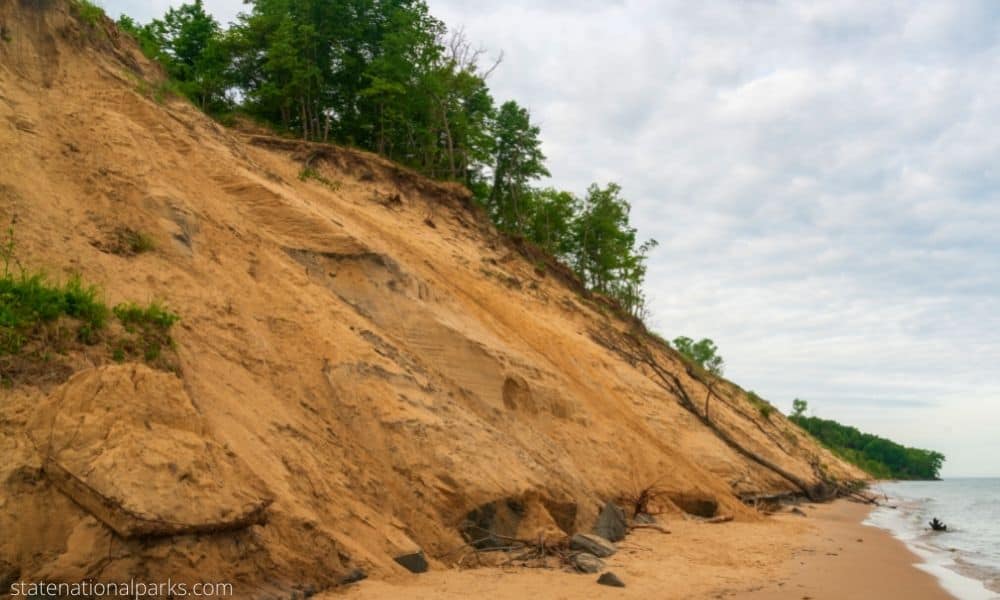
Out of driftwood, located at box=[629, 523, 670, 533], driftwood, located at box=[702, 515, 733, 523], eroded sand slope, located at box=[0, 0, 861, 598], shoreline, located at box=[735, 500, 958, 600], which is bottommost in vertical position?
driftwood, located at box=[629, 523, 670, 533]

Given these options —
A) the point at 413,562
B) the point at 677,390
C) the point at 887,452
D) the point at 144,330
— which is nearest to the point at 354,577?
the point at 413,562

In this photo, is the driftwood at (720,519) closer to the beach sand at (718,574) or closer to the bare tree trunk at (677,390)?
the beach sand at (718,574)

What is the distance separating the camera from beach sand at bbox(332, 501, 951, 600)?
6.90 metres

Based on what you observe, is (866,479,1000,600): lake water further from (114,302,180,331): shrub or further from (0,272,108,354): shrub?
→ (0,272,108,354): shrub

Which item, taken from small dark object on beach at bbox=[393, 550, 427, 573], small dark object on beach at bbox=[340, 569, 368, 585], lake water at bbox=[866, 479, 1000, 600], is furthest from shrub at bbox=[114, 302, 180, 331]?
lake water at bbox=[866, 479, 1000, 600]

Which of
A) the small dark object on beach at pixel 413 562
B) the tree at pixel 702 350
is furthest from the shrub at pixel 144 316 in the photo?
the tree at pixel 702 350

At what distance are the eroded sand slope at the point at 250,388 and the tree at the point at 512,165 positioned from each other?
1476cm

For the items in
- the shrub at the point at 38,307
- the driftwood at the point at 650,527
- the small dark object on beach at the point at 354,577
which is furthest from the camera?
the driftwood at the point at 650,527

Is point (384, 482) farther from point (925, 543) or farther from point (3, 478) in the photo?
point (925, 543)

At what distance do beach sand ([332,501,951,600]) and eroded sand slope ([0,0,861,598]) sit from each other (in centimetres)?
70

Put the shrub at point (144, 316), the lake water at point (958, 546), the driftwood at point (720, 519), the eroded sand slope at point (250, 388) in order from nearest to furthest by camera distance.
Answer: the eroded sand slope at point (250, 388) → the shrub at point (144, 316) → the lake water at point (958, 546) → the driftwood at point (720, 519)

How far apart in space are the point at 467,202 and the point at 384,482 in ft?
44.1

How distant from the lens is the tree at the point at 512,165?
29703 millimetres

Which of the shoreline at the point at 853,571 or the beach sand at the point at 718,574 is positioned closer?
the beach sand at the point at 718,574
